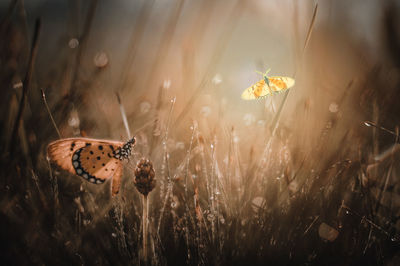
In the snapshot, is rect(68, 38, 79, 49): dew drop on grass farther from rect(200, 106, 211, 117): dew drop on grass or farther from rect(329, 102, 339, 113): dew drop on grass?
rect(329, 102, 339, 113): dew drop on grass

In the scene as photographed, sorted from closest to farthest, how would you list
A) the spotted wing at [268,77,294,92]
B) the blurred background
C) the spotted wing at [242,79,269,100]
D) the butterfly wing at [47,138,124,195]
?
the blurred background < the butterfly wing at [47,138,124,195] < the spotted wing at [268,77,294,92] < the spotted wing at [242,79,269,100]

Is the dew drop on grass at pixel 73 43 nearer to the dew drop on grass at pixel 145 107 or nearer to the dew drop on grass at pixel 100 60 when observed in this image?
the dew drop on grass at pixel 100 60

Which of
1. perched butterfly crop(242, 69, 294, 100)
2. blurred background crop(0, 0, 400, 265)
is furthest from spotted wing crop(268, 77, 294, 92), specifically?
blurred background crop(0, 0, 400, 265)

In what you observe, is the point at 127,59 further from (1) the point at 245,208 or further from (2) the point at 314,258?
(2) the point at 314,258

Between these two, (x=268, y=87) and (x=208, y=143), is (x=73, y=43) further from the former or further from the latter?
(x=268, y=87)

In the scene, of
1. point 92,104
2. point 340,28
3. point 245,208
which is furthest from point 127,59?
point 340,28

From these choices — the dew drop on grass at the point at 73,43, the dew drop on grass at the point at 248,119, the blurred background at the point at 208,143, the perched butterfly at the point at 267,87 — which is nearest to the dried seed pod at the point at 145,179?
the blurred background at the point at 208,143

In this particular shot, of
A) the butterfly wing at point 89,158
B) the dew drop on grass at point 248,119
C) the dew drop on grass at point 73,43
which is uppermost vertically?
the dew drop on grass at point 73,43
